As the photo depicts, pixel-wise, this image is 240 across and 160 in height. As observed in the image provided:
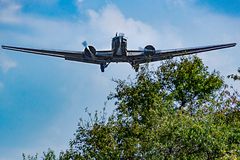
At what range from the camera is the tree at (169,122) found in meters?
30.7

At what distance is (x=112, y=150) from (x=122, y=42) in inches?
1269

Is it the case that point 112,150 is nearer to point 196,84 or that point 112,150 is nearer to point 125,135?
point 125,135

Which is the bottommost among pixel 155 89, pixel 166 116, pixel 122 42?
pixel 166 116

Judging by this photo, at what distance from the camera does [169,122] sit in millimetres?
31625

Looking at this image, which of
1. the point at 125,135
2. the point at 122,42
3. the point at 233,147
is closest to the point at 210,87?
the point at 125,135

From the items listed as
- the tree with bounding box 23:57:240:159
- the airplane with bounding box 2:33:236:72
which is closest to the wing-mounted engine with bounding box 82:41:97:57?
the airplane with bounding box 2:33:236:72

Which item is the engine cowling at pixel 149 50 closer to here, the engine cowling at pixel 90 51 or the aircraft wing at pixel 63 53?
the aircraft wing at pixel 63 53

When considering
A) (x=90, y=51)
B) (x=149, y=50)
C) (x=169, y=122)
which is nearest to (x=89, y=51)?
(x=90, y=51)

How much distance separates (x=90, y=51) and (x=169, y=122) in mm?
35703

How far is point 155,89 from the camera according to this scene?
42469mm

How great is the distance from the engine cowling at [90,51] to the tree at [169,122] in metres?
20.1

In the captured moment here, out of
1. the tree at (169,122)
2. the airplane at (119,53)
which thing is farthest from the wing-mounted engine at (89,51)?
the tree at (169,122)

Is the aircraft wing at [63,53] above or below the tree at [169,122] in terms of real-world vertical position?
above

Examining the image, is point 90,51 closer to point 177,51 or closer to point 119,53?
point 119,53
